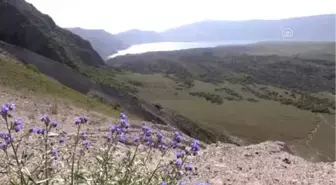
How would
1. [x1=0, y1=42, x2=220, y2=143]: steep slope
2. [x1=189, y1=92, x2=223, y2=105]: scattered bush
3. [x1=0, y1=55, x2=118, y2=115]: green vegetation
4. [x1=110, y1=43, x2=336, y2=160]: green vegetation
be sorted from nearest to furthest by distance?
1. [x1=0, y1=55, x2=118, y2=115]: green vegetation
2. [x1=0, y1=42, x2=220, y2=143]: steep slope
3. [x1=110, y1=43, x2=336, y2=160]: green vegetation
4. [x1=189, y1=92, x2=223, y2=105]: scattered bush

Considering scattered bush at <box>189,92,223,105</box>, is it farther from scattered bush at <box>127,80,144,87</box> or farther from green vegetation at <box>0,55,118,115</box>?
green vegetation at <box>0,55,118,115</box>

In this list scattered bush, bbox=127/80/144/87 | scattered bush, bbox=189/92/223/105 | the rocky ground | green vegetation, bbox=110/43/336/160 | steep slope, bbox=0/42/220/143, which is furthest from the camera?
scattered bush, bbox=127/80/144/87

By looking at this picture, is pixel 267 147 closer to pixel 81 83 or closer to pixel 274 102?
pixel 81 83

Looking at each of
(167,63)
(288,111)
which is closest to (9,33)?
(288,111)

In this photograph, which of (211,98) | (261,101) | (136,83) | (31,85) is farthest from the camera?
(136,83)

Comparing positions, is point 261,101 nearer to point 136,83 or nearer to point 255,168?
point 136,83

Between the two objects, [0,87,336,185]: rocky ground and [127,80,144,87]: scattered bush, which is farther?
[127,80,144,87]: scattered bush

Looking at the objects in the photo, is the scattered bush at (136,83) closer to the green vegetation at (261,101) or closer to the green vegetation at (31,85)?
the green vegetation at (261,101)

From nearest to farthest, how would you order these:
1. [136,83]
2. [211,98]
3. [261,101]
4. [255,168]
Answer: [255,168]
[211,98]
[261,101]
[136,83]

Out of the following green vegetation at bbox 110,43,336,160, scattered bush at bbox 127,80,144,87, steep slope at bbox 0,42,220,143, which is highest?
steep slope at bbox 0,42,220,143

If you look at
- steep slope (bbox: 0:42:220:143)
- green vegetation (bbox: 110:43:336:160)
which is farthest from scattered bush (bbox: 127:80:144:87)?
steep slope (bbox: 0:42:220:143)

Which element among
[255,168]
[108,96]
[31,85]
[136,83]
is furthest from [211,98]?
[255,168]

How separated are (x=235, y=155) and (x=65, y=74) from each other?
1312 inches

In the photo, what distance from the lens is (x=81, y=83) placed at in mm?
41531
